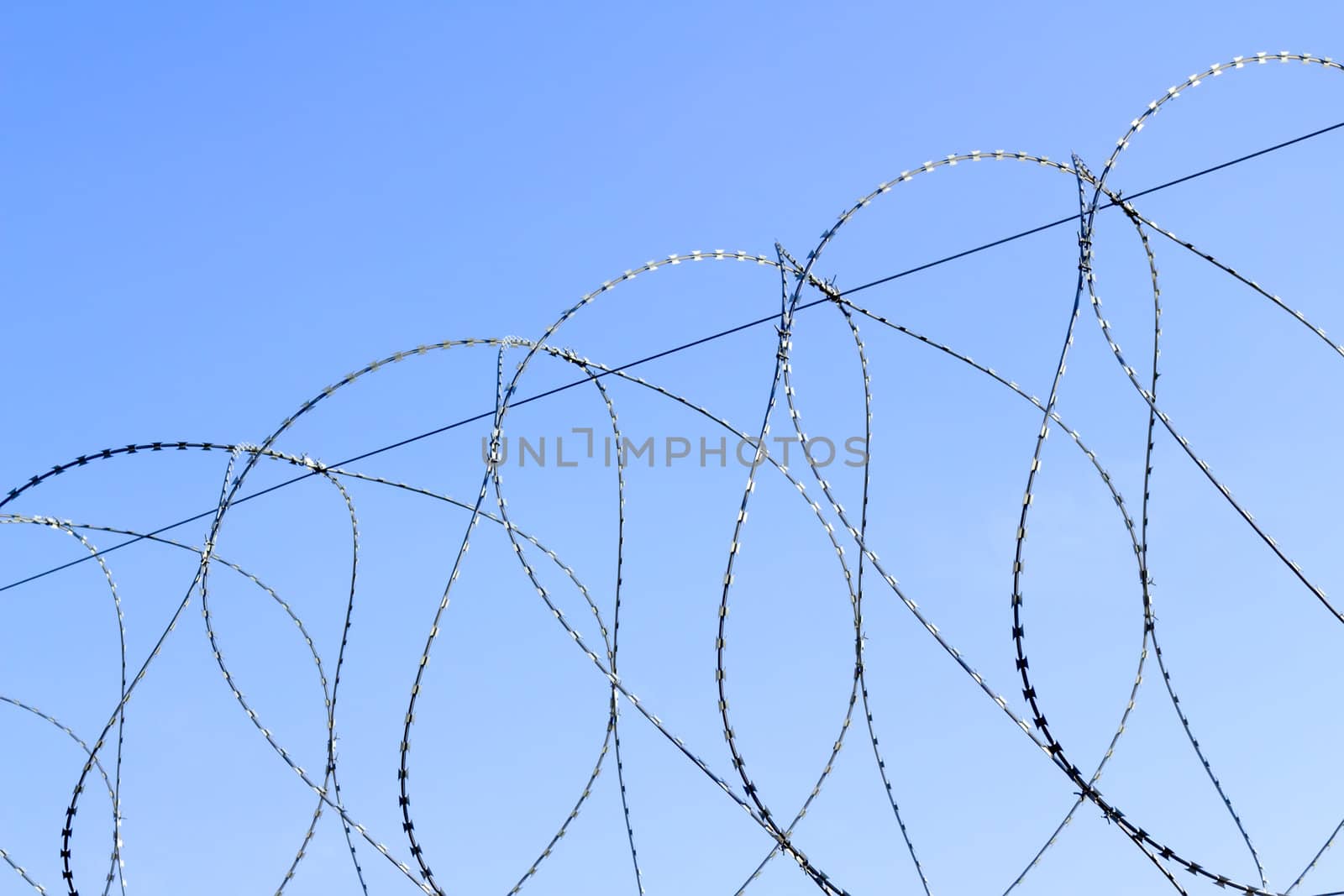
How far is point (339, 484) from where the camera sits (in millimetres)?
11352

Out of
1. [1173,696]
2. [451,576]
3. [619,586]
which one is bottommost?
[1173,696]

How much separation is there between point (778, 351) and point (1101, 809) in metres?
3.03

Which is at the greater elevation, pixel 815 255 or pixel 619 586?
pixel 815 255

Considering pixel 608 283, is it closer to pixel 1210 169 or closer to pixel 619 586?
pixel 619 586

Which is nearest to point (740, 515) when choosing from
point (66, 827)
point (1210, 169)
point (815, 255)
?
point (815, 255)

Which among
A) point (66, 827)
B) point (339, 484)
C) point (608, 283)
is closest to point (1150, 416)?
point (608, 283)

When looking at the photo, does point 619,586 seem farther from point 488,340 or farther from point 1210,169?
point 1210,169

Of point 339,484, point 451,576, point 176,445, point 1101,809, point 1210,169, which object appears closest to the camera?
point 1101,809

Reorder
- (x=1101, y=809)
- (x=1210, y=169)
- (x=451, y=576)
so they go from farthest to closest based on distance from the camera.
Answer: (x=1210, y=169), (x=451, y=576), (x=1101, y=809)

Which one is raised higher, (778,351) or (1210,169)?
(1210,169)

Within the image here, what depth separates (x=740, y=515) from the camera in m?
8.67

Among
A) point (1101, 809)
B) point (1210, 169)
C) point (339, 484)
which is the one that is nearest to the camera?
point (1101, 809)

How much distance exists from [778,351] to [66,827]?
572 cm

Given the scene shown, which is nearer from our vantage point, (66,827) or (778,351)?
(778,351)
